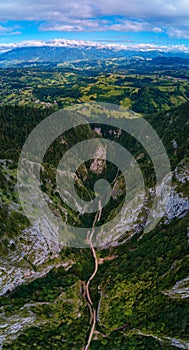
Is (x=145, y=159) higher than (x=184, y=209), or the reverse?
(x=145, y=159)

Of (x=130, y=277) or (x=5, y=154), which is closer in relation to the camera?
(x=130, y=277)

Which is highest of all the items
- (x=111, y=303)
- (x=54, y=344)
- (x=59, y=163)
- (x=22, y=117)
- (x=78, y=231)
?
(x=22, y=117)

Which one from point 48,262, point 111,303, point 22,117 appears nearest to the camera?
point 111,303

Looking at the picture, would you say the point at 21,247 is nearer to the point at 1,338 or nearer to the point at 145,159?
the point at 1,338

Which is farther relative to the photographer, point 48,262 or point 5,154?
point 5,154

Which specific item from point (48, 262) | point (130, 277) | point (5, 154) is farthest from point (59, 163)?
point (130, 277)

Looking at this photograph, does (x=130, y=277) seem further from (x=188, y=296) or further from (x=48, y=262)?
(x=48, y=262)

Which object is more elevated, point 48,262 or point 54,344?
point 48,262

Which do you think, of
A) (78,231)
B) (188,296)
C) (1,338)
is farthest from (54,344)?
(78,231)

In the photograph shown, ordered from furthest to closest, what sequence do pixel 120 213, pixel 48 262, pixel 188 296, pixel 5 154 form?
pixel 120 213 → pixel 5 154 → pixel 48 262 → pixel 188 296
